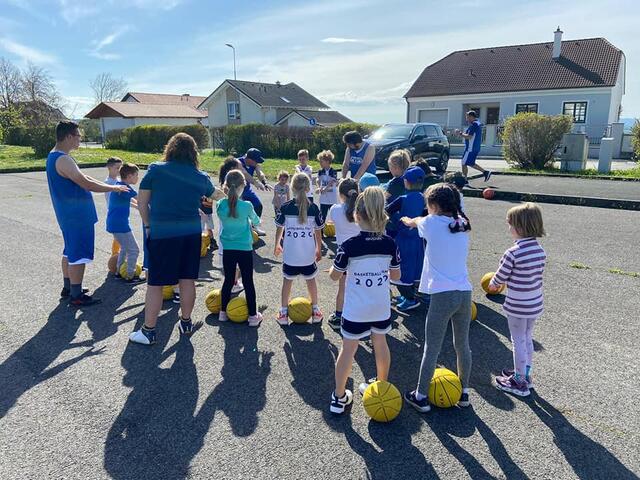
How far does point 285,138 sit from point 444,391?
2662 centimetres

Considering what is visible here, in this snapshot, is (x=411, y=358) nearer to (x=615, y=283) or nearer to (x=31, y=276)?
(x=615, y=283)

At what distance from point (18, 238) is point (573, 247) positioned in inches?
427

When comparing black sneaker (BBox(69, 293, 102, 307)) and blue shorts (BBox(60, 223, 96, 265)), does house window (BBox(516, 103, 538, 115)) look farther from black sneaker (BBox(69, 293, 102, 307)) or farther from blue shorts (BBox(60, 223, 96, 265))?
black sneaker (BBox(69, 293, 102, 307))

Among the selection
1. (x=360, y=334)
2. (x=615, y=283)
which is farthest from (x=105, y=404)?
(x=615, y=283)

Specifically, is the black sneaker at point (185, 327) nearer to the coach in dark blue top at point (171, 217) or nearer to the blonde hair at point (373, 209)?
the coach in dark blue top at point (171, 217)

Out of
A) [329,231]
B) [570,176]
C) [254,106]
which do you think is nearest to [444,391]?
[329,231]

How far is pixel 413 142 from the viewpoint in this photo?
1767 cm

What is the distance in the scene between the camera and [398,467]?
3.06 m

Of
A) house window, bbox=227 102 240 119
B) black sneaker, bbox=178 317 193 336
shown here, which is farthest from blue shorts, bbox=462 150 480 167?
house window, bbox=227 102 240 119

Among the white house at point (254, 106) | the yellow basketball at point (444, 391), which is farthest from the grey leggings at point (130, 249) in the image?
the white house at point (254, 106)

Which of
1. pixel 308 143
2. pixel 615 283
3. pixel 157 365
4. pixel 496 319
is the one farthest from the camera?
pixel 308 143

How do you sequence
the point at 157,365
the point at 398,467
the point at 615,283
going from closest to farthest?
the point at 398,467, the point at 157,365, the point at 615,283

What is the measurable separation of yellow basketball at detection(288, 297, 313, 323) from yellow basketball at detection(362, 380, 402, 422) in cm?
178

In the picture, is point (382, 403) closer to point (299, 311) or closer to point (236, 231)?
point (299, 311)
